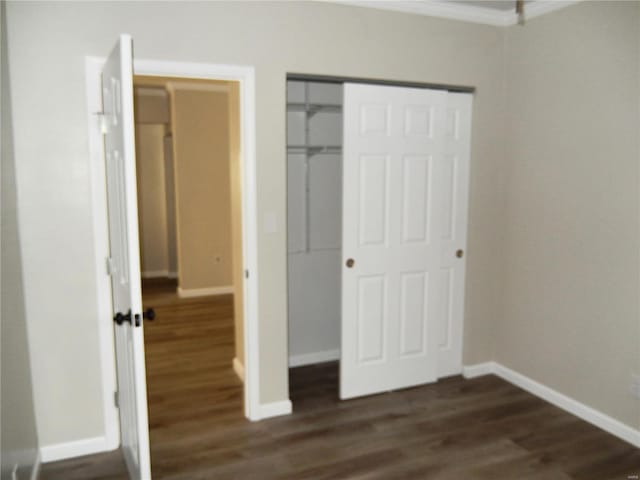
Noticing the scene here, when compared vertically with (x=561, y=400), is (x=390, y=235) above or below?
above

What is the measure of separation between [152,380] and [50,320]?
4.44 feet

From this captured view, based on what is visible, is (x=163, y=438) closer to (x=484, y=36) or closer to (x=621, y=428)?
(x=621, y=428)

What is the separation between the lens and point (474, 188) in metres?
3.88

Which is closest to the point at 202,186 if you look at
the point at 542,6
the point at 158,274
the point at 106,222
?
the point at 158,274

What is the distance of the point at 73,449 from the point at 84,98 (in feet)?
6.49

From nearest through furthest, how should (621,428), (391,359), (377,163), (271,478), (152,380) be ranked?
(271,478)
(621,428)
(377,163)
(391,359)
(152,380)

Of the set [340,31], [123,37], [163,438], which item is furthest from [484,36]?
[163,438]

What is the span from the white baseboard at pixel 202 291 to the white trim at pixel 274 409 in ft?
12.0

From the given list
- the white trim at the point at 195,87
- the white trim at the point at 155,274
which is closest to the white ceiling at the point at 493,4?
the white trim at the point at 195,87

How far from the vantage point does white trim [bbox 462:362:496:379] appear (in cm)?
402

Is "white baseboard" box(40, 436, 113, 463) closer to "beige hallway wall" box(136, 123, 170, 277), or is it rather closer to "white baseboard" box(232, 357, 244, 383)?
"white baseboard" box(232, 357, 244, 383)

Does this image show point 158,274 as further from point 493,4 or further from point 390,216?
point 493,4

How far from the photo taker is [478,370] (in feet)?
13.3

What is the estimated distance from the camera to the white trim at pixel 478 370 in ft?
13.2
